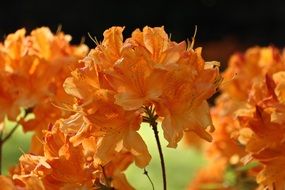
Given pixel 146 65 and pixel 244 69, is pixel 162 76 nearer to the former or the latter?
pixel 146 65

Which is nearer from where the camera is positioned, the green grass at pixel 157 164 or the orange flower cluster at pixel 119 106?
the orange flower cluster at pixel 119 106

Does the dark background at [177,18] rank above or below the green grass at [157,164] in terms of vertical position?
above

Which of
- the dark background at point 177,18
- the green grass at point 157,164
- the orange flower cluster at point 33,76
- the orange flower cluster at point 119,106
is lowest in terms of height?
the orange flower cluster at point 119,106

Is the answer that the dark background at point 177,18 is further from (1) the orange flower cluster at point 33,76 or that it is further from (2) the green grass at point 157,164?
(1) the orange flower cluster at point 33,76

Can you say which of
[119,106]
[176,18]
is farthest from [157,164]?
[176,18]

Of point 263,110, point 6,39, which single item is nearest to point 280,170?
point 263,110

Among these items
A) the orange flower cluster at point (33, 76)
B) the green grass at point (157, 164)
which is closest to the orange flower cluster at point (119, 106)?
the orange flower cluster at point (33, 76)
